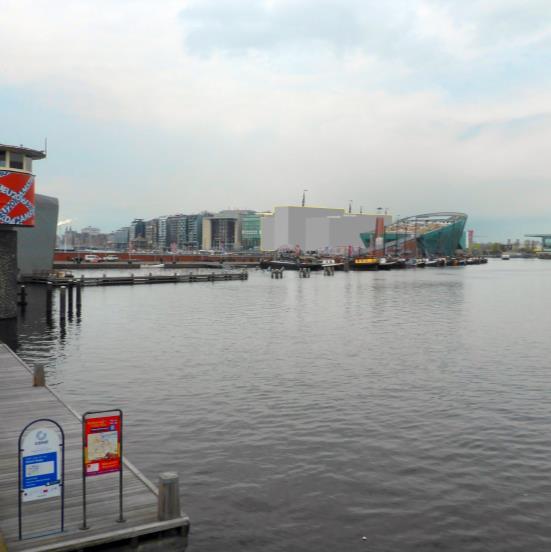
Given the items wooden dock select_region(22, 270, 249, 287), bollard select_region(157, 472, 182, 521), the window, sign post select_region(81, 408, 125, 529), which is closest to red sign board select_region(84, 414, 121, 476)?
sign post select_region(81, 408, 125, 529)

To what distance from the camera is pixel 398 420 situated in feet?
78.2

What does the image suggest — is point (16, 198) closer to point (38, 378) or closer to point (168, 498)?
point (38, 378)

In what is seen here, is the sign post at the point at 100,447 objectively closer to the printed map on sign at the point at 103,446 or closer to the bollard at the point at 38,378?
the printed map on sign at the point at 103,446

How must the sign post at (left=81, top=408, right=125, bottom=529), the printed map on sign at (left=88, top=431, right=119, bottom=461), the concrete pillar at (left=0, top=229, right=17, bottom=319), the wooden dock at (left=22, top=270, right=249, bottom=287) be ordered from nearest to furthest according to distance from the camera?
the sign post at (left=81, top=408, right=125, bottom=529), the printed map on sign at (left=88, top=431, right=119, bottom=461), the concrete pillar at (left=0, top=229, right=17, bottom=319), the wooden dock at (left=22, top=270, right=249, bottom=287)

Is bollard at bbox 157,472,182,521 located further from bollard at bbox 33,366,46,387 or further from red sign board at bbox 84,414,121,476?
bollard at bbox 33,366,46,387

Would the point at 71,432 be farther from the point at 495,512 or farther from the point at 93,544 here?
the point at 495,512

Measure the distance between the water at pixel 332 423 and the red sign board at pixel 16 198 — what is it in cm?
894

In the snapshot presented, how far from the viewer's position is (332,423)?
76.6 feet

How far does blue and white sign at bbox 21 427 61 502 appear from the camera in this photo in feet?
37.3

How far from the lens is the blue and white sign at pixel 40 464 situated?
448 inches

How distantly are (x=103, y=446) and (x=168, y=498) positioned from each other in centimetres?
177

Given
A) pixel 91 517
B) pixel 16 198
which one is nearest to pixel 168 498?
pixel 91 517

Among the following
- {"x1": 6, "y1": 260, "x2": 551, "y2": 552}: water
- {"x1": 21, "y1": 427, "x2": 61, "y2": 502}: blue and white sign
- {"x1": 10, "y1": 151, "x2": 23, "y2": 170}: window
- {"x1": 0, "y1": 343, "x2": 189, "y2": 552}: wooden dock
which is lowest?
{"x1": 6, "y1": 260, "x2": 551, "y2": 552}: water

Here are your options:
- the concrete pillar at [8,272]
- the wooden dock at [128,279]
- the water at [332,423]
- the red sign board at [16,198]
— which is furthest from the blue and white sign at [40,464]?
the wooden dock at [128,279]
